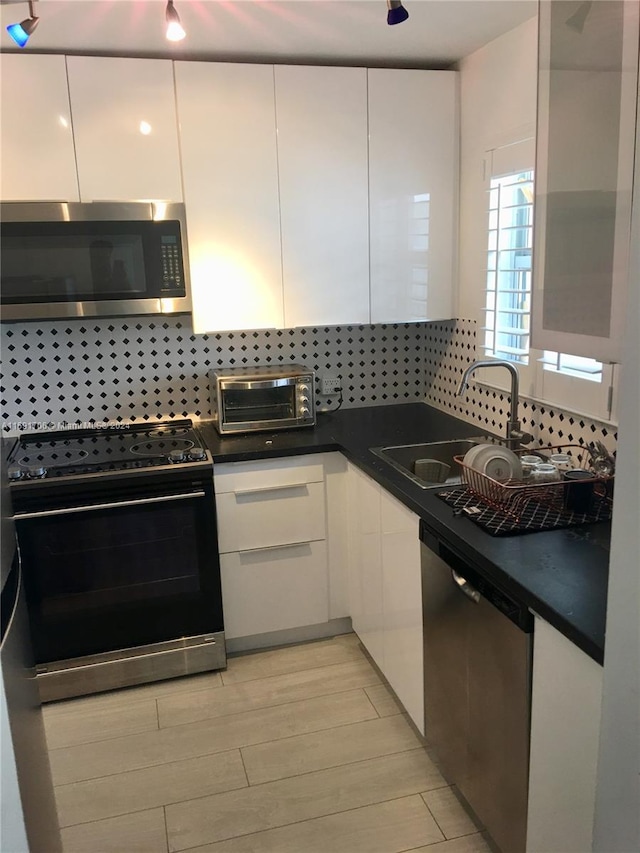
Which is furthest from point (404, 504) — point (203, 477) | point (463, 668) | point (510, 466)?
point (203, 477)

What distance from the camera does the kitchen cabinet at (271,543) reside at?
2.67m

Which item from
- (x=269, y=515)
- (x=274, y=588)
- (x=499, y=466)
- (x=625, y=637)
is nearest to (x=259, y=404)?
(x=269, y=515)

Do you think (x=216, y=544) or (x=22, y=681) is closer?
(x=22, y=681)

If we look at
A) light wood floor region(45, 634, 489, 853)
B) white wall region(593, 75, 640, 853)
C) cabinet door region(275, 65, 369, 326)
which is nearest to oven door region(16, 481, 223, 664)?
light wood floor region(45, 634, 489, 853)

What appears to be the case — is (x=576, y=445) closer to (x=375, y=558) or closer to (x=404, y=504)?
(x=404, y=504)

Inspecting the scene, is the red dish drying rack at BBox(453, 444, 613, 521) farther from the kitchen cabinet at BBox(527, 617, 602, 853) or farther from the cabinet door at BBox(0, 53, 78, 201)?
the cabinet door at BBox(0, 53, 78, 201)

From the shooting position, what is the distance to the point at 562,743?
1.44 meters

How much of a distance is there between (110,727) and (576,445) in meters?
1.86

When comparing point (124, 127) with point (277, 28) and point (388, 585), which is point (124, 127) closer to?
point (277, 28)

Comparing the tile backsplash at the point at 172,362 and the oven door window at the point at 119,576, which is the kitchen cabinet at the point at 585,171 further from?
the oven door window at the point at 119,576

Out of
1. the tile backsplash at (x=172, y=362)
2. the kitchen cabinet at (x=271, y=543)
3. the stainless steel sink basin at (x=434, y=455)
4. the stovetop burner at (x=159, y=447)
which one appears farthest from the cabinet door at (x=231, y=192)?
Result: the stainless steel sink basin at (x=434, y=455)

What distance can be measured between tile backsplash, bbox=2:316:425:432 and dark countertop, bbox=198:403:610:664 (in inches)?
14.1

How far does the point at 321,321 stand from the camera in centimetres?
282

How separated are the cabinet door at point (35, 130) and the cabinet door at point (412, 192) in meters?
1.15
